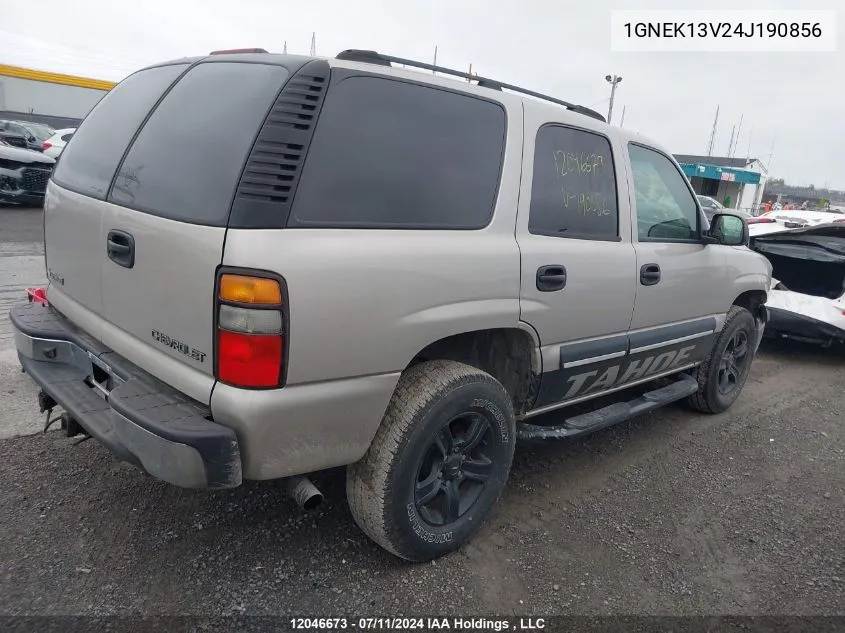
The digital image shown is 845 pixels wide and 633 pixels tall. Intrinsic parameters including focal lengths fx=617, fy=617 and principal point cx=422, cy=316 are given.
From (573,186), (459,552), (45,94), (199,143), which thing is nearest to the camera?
(199,143)

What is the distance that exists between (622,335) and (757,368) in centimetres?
370

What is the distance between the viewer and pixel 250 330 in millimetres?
1968

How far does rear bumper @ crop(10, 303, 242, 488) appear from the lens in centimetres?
197

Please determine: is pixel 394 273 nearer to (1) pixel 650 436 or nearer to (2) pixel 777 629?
(2) pixel 777 629

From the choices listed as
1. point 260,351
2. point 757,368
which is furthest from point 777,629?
point 757,368

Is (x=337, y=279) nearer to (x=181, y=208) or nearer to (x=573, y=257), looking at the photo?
(x=181, y=208)

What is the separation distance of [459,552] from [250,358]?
139 cm

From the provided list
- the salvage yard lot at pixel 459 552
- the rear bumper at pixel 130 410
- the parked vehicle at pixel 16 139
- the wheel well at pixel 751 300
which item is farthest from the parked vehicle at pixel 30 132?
the wheel well at pixel 751 300

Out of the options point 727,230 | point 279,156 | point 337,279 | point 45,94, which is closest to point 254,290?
point 337,279

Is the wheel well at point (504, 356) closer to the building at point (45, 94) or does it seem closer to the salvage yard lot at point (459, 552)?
the salvage yard lot at point (459, 552)

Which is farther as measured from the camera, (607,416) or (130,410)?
(607,416)

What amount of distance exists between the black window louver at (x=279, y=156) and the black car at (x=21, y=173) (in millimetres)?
10710

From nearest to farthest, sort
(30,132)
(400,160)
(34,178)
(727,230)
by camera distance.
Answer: (400,160)
(727,230)
(34,178)
(30,132)

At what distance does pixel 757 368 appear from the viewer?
6.21 metres
